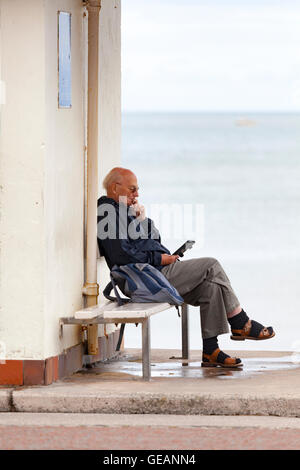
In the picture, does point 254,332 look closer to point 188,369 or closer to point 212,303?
point 212,303

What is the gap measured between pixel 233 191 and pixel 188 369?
31.1 m

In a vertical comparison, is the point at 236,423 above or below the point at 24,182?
below

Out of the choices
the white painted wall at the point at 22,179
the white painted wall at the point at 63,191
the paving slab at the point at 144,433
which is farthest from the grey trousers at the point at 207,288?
the paving slab at the point at 144,433

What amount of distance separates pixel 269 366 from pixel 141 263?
1.27 m

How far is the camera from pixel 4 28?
7305 millimetres

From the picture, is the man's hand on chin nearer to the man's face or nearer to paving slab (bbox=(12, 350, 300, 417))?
the man's face

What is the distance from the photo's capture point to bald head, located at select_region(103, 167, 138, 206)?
27.8 feet

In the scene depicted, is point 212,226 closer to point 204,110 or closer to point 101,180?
point 204,110

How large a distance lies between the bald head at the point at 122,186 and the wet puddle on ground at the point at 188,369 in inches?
48.5

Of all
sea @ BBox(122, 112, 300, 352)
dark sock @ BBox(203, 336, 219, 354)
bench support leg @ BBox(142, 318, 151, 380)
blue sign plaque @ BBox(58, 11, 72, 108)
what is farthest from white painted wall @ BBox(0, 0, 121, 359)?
sea @ BBox(122, 112, 300, 352)

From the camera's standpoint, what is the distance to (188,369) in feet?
27.2

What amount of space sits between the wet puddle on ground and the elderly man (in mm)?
170

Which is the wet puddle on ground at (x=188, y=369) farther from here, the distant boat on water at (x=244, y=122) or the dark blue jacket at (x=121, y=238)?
the distant boat on water at (x=244, y=122)
